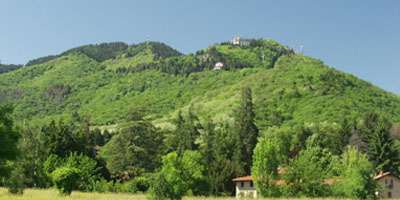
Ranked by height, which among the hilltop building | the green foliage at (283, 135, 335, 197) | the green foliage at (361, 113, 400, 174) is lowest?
the hilltop building

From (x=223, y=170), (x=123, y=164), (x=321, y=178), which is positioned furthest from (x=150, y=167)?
(x=321, y=178)

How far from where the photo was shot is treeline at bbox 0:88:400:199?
34.1 meters

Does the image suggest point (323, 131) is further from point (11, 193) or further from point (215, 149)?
point (11, 193)

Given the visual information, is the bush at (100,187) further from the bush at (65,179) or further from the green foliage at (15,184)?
the bush at (65,179)

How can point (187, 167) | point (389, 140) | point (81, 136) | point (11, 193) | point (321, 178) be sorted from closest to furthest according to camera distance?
point (11, 193) → point (321, 178) → point (187, 167) → point (81, 136) → point (389, 140)

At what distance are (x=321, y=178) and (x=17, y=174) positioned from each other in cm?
3434

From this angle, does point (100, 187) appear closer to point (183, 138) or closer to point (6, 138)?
point (6, 138)

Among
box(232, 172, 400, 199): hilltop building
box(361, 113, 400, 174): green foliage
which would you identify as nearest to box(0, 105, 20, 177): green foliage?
box(232, 172, 400, 199): hilltop building

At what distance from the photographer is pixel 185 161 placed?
63.2m

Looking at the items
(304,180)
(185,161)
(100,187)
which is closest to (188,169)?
(185,161)

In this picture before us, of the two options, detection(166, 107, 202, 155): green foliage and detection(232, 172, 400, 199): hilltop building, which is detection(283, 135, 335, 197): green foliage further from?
detection(166, 107, 202, 155): green foliage

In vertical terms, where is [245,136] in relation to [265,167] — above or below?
above

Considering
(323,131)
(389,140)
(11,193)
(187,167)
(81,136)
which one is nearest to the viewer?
(11,193)

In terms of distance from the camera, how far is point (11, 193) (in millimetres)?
32594
